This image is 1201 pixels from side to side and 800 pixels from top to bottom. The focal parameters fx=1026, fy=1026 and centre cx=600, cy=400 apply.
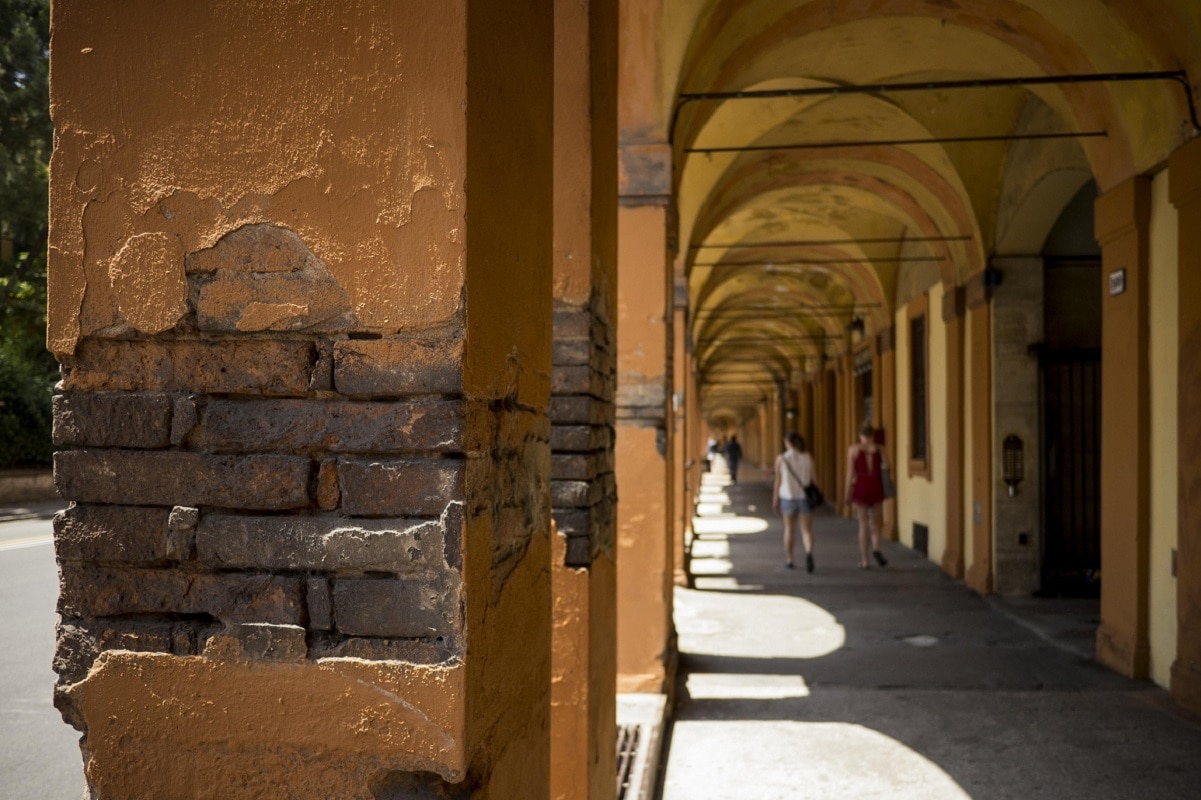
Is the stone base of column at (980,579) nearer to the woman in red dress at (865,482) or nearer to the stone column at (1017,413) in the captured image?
the stone column at (1017,413)

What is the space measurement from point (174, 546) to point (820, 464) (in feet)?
80.0

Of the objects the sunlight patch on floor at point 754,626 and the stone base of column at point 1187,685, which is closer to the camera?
the stone base of column at point 1187,685

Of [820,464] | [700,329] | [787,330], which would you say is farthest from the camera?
[787,330]

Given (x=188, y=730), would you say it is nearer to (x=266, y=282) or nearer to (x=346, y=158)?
(x=266, y=282)

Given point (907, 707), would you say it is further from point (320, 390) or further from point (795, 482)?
point (795, 482)

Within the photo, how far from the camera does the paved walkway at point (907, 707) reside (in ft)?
15.5

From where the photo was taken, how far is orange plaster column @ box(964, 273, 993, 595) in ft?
33.6

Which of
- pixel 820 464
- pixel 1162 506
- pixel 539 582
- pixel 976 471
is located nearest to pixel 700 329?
pixel 820 464

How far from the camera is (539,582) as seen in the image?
6.80ft

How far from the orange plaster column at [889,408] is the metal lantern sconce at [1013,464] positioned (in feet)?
17.3

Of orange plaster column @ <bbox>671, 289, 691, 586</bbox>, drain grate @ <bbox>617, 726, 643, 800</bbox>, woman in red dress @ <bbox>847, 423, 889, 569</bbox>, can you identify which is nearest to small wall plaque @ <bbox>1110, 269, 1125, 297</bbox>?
orange plaster column @ <bbox>671, 289, 691, 586</bbox>

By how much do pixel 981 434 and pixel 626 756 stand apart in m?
6.97

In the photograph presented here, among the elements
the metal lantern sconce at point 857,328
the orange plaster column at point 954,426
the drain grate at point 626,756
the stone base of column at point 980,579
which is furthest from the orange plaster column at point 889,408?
the drain grate at point 626,756

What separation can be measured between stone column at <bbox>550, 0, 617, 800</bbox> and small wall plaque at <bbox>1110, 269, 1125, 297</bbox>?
16.1 feet
